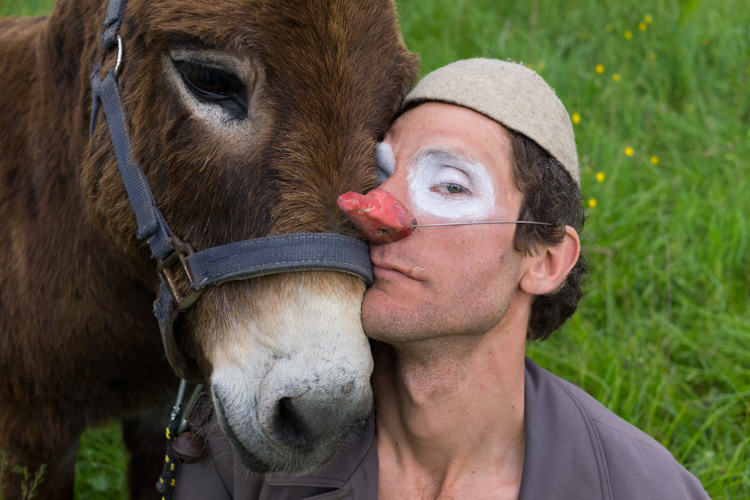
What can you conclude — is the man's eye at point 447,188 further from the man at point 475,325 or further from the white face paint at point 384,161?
the white face paint at point 384,161

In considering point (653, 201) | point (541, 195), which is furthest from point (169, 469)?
point (653, 201)

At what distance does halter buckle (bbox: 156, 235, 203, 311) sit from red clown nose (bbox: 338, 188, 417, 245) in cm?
40

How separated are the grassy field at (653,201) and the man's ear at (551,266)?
1211 mm

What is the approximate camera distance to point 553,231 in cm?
190

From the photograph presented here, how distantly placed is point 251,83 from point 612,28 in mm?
4336

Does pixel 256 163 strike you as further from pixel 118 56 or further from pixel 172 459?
pixel 172 459

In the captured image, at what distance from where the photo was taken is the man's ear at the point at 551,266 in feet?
6.26

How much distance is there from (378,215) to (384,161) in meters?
0.24

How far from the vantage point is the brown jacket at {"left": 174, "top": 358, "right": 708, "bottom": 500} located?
178cm

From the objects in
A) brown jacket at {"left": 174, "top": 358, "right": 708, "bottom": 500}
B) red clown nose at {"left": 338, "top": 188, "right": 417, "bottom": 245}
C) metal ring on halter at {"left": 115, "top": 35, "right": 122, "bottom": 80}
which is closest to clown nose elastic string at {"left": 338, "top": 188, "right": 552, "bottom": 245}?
red clown nose at {"left": 338, "top": 188, "right": 417, "bottom": 245}

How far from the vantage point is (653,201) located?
414 centimetres

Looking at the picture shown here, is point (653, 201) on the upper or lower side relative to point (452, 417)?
lower

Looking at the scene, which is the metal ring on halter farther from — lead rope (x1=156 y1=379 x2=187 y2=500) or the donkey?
lead rope (x1=156 y1=379 x2=187 y2=500)

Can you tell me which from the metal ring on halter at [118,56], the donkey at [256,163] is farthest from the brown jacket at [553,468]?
the metal ring on halter at [118,56]
